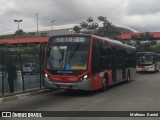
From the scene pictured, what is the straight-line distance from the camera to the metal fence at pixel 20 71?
1648 centimetres

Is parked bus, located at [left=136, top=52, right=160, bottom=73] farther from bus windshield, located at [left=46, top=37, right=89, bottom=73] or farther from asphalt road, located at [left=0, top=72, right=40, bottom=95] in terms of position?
bus windshield, located at [left=46, top=37, right=89, bottom=73]

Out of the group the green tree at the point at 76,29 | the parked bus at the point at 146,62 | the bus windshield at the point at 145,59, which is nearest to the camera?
the parked bus at the point at 146,62

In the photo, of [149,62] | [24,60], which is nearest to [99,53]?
[24,60]

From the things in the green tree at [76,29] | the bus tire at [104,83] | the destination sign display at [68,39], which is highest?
the green tree at [76,29]

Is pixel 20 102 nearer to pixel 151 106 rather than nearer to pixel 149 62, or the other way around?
pixel 151 106

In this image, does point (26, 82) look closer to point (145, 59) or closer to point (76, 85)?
point (76, 85)

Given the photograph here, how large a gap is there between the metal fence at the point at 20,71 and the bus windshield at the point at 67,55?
4.34 feet

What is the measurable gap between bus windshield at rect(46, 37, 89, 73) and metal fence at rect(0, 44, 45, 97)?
132 cm

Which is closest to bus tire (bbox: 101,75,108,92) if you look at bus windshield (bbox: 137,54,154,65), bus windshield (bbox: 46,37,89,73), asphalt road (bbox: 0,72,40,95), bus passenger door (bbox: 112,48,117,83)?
bus passenger door (bbox: 112,48,117,83)

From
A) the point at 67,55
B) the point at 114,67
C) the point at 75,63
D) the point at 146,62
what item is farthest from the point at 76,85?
the point at 146,62

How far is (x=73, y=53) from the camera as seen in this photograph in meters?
17.2

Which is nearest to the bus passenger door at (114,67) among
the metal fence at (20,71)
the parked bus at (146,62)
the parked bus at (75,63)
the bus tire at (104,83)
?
the bus tire at (104,83)

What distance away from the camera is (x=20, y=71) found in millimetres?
17766

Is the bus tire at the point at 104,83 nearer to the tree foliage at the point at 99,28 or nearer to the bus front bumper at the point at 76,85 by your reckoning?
the bus front bumper at the point at 76,85
